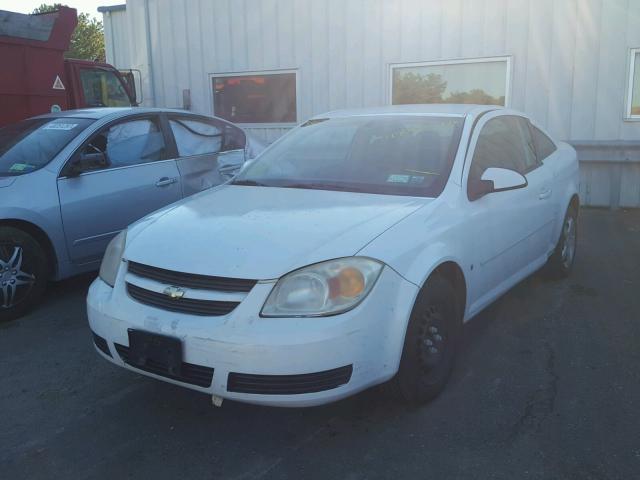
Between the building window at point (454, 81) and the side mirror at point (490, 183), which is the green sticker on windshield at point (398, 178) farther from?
the building window at point (454, 81)

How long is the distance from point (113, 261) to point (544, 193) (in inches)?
122

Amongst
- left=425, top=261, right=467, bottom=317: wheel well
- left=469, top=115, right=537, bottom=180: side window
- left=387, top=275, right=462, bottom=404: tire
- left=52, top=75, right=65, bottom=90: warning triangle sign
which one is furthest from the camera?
left=52, top=75, right=65, bottom=90: warning triangle sign

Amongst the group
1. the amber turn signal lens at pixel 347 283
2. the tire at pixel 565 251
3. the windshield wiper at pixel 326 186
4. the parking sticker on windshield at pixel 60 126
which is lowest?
the tire at pixel 565 251

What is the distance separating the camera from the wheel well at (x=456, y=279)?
324 cm

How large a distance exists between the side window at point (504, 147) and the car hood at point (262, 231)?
770mm

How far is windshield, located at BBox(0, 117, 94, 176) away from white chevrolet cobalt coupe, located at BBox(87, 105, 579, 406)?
5.75 ft

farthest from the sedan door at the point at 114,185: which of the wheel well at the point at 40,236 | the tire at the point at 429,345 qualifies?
the tire at the point at 429,345

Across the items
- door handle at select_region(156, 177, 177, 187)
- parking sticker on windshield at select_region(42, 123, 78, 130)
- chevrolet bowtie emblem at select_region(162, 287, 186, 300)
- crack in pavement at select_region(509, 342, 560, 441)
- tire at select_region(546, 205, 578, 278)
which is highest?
parking sticker on windshield at select_region(42, 123, 78, 130)

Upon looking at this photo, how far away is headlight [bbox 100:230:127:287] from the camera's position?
3.10 metres

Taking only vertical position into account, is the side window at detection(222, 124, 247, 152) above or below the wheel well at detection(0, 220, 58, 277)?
above

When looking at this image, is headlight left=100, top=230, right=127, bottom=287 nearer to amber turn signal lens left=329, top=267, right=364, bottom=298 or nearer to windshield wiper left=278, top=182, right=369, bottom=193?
windshield wiper left=278, top=182, right=369, bottom=193

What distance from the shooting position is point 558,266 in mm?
5246

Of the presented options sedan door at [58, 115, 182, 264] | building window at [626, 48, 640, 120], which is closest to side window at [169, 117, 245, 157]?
sedan door at [58, 115, 182, 264]

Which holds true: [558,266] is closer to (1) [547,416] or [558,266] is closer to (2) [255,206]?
(1) [547,416]
